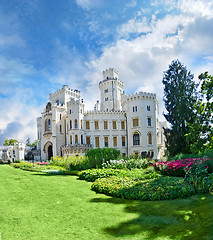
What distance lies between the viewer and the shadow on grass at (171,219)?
217 inches

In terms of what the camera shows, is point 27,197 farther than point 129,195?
→ No

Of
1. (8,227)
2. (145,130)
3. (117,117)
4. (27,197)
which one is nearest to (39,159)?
(117,117)

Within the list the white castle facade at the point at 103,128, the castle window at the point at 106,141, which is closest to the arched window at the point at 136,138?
the white castle facade at the point at 103,128

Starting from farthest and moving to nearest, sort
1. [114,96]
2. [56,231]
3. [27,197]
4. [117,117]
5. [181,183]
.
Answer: [114,96] → [117,117] → [181,183] → [27,197] → [56,231]

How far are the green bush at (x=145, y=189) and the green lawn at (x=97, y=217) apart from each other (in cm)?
52

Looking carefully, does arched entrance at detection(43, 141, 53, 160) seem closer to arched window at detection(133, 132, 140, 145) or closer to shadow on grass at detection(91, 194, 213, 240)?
arched window at detection(133, 132, 140, 145)

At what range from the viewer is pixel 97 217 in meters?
6.77

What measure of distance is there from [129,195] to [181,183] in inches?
111

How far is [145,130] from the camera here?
37.8 m

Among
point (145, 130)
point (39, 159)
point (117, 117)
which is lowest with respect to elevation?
point (39, 159)

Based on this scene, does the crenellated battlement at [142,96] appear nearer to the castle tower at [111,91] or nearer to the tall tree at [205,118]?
the castle tower at [111,91]

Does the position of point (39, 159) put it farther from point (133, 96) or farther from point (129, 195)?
point (129, 195)

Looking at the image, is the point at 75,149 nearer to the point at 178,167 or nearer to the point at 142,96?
the point at 142,96

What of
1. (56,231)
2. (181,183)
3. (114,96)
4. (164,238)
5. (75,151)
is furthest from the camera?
(114,96)
